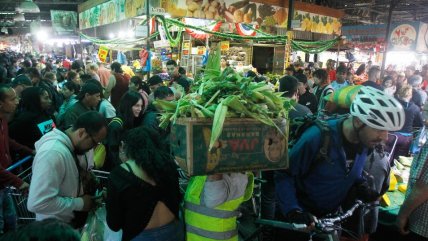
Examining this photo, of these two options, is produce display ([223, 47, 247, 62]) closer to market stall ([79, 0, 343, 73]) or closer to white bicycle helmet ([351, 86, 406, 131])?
market stall ([79, 0, 343, 73])

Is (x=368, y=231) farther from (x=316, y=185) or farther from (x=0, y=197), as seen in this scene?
(x=0, y=197)

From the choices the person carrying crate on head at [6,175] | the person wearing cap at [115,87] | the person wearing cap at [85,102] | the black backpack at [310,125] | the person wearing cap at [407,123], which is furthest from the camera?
the person wearing cap at [115,87]

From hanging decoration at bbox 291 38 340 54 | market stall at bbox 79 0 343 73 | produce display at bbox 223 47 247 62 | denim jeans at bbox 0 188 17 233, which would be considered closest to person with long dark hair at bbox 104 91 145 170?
denim jeans at bbox 0 188 17 233

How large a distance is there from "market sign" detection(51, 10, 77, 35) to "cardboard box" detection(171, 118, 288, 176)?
21.0 m

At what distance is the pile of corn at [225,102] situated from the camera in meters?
2.23

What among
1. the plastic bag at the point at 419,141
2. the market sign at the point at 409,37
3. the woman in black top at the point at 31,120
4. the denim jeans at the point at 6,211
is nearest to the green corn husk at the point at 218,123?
the denim jeans at the point at 6,211

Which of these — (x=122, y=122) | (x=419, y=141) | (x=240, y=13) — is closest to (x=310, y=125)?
(x=122, y=122)

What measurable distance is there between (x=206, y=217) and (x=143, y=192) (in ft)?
1.93

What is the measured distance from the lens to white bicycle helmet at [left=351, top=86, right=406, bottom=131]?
8.50 feet

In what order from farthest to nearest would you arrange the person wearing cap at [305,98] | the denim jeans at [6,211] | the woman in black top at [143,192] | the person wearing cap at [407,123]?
the person wearing cap at [305,98], the person wearing cap at [407,123], the denim jeans at [6,211], the woman in black top at [143,192]

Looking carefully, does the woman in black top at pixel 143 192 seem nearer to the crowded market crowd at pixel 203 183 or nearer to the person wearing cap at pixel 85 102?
the crowded market crowd at pixel 203 183

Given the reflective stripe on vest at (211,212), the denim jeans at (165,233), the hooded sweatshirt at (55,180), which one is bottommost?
the denim jeans at (165,233)

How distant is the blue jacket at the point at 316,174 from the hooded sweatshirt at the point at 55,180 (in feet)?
6.18

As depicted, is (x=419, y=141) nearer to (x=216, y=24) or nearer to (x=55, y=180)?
(x=55, y=180)
